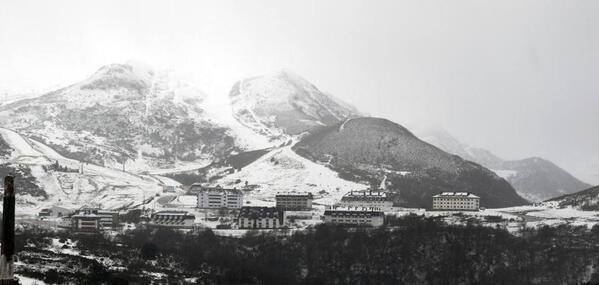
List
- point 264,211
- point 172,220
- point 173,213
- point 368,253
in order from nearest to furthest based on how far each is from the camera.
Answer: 1. point 368,253
2. point 172,220
3. point 264,211
4. point 173,213

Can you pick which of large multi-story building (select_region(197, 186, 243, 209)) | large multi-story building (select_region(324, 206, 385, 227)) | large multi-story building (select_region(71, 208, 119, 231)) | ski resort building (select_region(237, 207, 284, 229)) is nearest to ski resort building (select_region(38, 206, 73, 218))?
large multi-story building (select_region(71, 208, 119, 231))

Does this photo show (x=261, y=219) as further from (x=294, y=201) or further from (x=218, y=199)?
(x=294, y=201)

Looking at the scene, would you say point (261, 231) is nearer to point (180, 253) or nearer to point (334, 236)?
point (334, 236)

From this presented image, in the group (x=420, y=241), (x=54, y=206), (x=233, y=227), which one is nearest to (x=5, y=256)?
(x=420, y=241)

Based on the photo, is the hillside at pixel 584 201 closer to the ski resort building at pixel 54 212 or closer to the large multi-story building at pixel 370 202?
the large multi-story building at pixel 370 202

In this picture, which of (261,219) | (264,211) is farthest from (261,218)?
(264,211)
